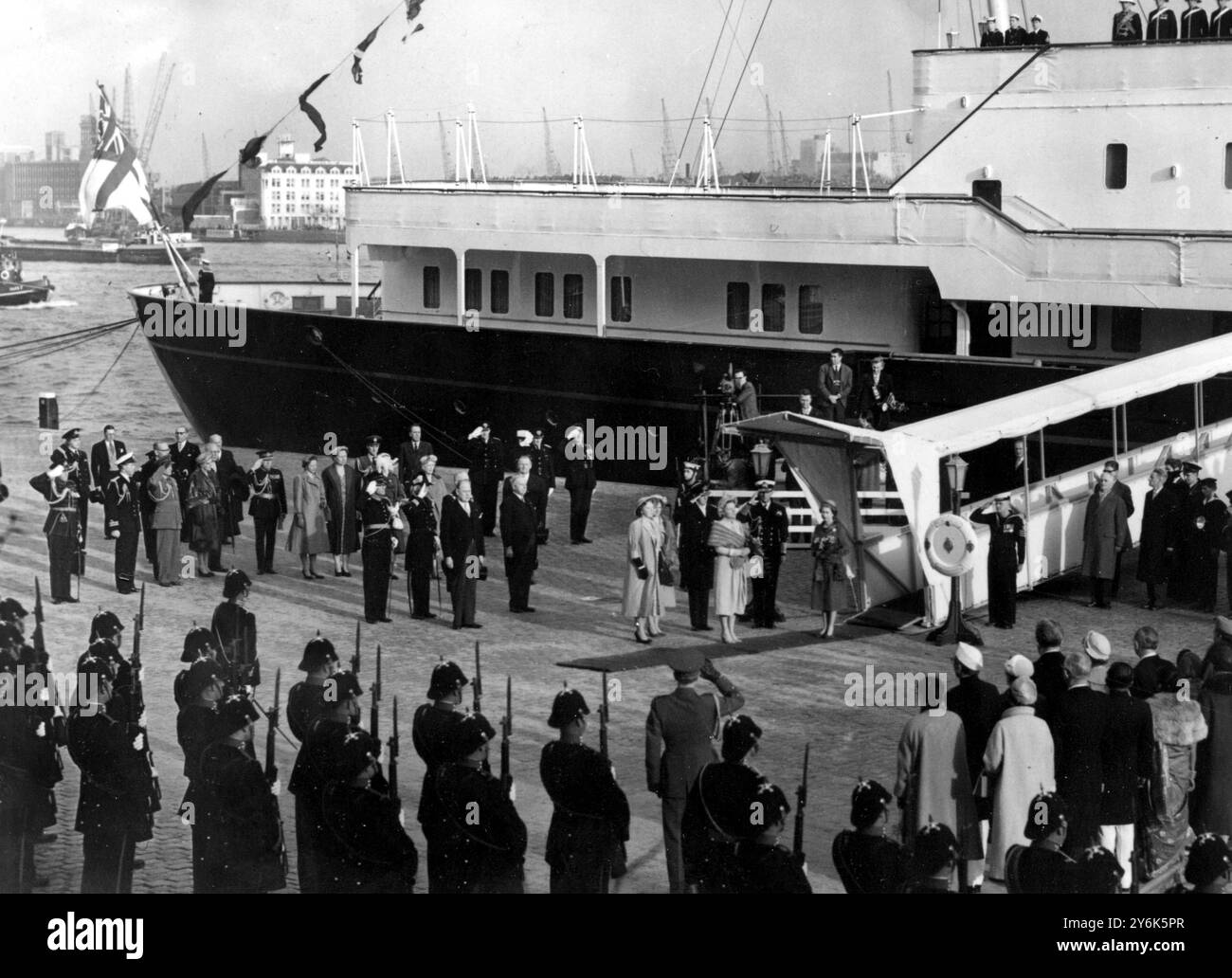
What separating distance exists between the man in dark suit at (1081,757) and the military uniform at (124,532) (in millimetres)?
9325

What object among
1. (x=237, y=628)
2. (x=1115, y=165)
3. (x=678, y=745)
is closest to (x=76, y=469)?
(x=237, y=628)

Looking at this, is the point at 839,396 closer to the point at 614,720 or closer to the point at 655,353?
the point at 655,353

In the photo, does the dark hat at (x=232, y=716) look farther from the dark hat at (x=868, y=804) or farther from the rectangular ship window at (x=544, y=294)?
the rectangular ship window at (x=544, y=294)

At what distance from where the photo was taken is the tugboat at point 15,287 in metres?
83.9

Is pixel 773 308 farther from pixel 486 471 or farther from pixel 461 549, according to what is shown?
pixel 461 549

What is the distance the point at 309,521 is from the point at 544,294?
28.2 ft

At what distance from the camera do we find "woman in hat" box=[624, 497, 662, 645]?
46.1ft

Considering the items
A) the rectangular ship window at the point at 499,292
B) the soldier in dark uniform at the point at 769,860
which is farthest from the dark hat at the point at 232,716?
the rectangular ship window at the point at 499,292

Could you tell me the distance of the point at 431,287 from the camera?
2559 cm

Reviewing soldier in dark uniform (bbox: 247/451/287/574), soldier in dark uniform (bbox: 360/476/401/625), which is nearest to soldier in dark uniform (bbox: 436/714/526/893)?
soldier in dark uniform (bbox: 360/476/401/625)

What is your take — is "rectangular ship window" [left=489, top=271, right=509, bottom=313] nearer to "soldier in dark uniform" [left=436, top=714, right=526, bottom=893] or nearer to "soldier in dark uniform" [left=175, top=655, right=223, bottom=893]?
"soldier in dark uniform" [left=175, top=655, right=223, bottom=893]

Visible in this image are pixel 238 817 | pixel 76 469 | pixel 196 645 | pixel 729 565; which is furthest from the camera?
pixel 76 469
